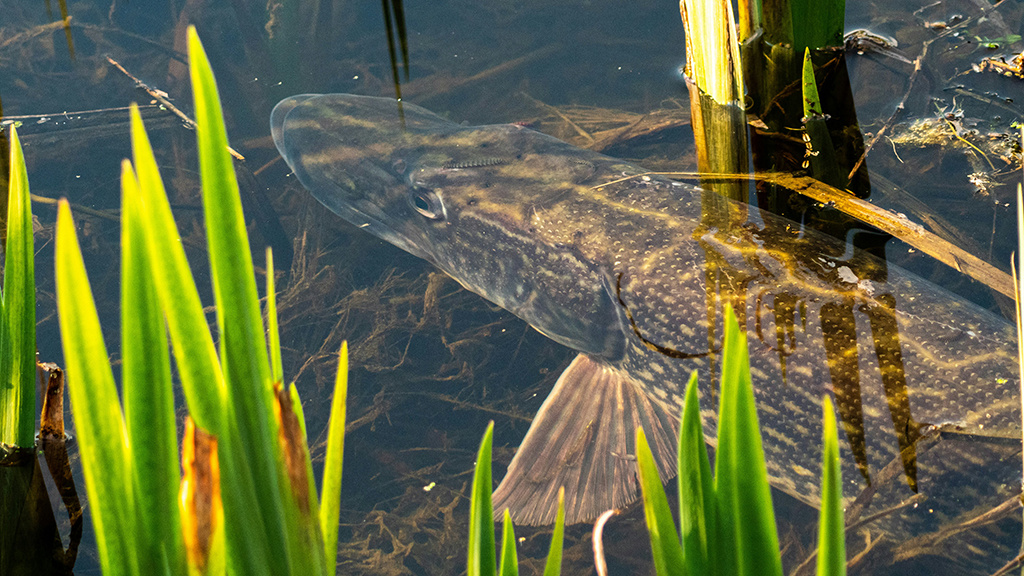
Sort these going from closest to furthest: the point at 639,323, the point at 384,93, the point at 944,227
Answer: the point at 639,323 < the point at 944,227 < the point at 384,93

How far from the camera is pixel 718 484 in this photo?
855 mm

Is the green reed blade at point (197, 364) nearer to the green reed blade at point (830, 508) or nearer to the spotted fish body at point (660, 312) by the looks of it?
the green reed blade at point (830, 508)

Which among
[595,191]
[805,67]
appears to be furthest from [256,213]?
[805,67]

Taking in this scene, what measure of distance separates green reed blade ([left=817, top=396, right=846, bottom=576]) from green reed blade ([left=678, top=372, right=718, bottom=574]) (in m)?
0.13

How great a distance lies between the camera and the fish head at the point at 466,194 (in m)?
2.59

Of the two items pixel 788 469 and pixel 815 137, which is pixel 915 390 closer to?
pixel 788 469

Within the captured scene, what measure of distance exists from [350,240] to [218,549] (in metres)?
2.60

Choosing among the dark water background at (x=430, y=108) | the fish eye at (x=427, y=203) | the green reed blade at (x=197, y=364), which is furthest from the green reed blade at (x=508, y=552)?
the fish eye at (x=427, y=203)

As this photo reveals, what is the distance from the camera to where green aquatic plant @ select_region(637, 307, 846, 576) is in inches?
29.8

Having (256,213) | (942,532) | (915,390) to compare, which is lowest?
(942,532)

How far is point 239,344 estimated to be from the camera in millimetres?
838

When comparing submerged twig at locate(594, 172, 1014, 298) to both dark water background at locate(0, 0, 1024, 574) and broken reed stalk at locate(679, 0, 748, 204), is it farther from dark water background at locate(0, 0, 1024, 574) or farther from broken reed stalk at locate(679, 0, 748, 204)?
dark water background at locate(0, 0, 1024, 574)

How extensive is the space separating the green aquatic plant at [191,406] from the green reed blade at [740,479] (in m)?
0.48

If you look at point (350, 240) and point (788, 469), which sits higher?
point (350, 240)
